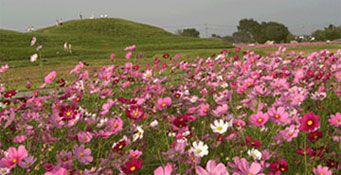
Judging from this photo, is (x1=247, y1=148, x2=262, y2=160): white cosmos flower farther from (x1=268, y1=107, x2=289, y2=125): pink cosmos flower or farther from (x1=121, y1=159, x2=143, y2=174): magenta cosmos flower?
(x1=121, y1=159, x2=143, y2=174): magenta cosmos flower

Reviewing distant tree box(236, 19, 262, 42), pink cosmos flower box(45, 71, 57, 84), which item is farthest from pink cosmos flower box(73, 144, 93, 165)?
distant tree box(236, 19, 262, 42)

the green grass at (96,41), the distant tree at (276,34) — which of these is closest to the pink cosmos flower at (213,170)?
the green grass at (96,41)

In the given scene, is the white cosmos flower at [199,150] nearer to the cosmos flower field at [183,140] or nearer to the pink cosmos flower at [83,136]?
the cosmos flower field at [183,140]

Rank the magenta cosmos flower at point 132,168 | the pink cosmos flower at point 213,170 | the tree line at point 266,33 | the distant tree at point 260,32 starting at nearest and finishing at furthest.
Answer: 1. the pink cosmos flower at point 213,170
2. the magenta cosmos flower at point 132,168
3. the tree line at point 266,33
4. the distant tree at point 260,32

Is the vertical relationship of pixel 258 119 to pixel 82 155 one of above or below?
above

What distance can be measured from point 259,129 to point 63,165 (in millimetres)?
1185

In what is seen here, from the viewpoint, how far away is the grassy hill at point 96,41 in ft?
46.8

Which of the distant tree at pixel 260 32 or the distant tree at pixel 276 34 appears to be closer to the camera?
the distant tree at pixel 276 34

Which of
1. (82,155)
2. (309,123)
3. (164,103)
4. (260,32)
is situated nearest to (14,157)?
(82,155)

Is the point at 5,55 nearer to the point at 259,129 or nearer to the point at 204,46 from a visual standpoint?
the point at 204,46

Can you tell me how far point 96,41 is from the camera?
806 inches

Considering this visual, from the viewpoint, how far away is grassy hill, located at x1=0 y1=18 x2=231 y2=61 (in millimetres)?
14250

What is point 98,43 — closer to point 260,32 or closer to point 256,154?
point 256,154

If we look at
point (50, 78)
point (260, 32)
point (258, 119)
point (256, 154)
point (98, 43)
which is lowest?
point (256, 154)
